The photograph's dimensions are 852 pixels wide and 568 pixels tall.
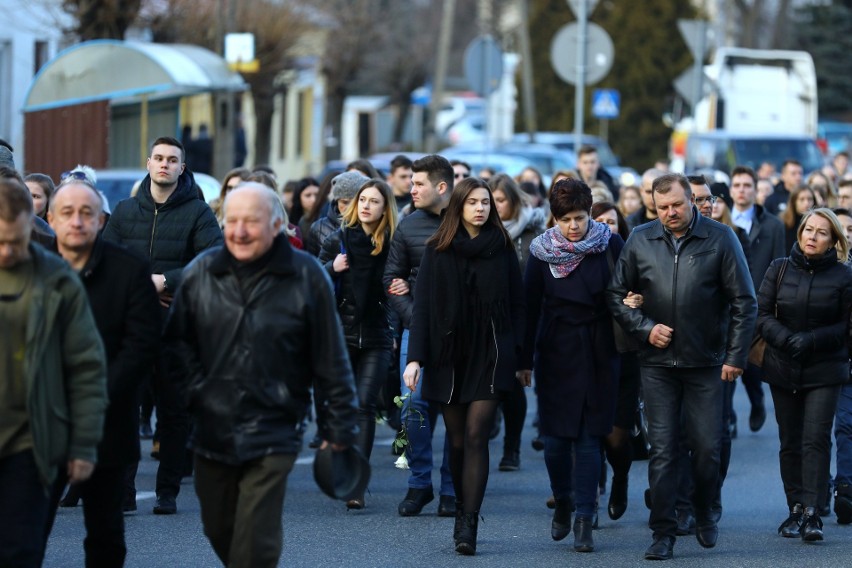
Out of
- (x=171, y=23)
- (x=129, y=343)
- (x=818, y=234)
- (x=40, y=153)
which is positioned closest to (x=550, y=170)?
(x=171, y=23)

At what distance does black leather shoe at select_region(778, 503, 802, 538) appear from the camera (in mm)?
9695

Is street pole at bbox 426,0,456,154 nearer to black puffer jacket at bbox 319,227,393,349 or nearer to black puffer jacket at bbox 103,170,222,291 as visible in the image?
black puffer jacket at bbox 319,227,393,349

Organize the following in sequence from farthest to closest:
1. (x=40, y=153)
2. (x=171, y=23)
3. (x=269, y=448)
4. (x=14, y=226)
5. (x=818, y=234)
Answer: (x=171, y=23)
(x=40, y=153)
(x=818, y=234)
(x=269, y=448)
(x=14, y=226)

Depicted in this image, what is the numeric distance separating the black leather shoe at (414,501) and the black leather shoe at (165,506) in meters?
1.29

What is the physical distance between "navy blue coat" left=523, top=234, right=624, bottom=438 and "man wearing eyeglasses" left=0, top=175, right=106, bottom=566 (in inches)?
131

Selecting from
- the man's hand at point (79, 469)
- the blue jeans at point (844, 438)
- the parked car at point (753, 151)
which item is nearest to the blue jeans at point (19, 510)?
the man's hand at point (79, 469)

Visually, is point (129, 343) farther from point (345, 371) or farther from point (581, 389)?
point (581, 389)

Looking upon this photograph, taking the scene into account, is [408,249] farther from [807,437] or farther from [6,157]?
[6,157]

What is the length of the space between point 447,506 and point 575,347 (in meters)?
1.59

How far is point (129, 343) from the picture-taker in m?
6.84

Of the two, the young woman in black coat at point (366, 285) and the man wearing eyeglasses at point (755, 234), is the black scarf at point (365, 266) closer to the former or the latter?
the young woman in black coat at point (366, 285)

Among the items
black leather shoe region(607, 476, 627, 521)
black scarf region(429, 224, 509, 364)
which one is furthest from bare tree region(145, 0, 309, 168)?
black scarf region(429, 224, 509, 364)

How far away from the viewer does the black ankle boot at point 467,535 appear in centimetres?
890

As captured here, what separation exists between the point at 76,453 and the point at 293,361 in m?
0.89
